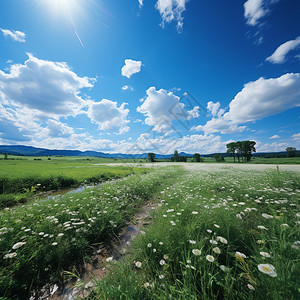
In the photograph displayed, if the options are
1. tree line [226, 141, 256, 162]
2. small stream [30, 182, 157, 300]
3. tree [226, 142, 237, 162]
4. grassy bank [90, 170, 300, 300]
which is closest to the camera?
grassy bank [90, 170, 300, 300]

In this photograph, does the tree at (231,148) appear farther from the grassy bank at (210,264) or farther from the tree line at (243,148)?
the grassy bank at (210,264)

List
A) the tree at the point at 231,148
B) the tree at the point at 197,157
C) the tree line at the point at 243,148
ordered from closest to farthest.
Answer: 1. the tree line at the point at 243,148
2. the tree at the point at 231,148
3. the tree at the point at 197,157

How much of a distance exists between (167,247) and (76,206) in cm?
359

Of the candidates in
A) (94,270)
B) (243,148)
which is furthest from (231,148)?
(94,270)

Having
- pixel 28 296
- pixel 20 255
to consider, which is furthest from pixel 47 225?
pixel 28 296

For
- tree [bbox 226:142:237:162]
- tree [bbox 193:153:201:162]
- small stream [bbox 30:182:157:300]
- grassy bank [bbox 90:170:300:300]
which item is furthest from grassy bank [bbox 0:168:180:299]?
tree [bbox 193:153:201:162]

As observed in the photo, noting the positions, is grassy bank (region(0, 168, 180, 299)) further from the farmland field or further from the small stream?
the small stream

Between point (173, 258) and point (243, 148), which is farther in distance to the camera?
point (243, 148)

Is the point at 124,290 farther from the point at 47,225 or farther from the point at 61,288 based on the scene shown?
the point at 47,225

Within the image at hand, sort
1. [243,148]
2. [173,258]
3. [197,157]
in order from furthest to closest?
[197,157] → [243,148] → [173,258]

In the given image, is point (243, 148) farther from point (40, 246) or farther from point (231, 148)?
point (40, 246)

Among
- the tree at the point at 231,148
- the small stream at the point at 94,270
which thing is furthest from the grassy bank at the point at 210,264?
the tree at the point at 231,148

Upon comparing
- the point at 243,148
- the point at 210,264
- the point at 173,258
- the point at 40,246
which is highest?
the point at 243,148

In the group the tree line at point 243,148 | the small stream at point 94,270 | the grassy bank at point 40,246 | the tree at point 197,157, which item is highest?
the tree line at point 243,148
